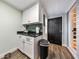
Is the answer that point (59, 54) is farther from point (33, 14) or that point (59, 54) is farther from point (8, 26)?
point (8, 26)

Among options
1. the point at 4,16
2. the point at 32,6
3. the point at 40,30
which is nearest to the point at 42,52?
the point at 40,30

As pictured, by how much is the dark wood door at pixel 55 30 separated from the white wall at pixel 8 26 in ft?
7.32

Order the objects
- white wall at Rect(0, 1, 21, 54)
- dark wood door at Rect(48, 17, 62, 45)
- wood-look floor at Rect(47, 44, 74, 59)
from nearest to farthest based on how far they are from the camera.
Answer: wood-look floor at Rect(47, 44, 74, 59) → white wall at Rect(0, 1, 21, 54) → dark wood door at Rect(48, 17, 62, 45)

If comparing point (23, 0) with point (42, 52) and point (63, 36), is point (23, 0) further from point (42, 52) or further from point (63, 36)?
point (63, 36)

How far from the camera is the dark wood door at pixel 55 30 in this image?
506 cm

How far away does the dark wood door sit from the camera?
506 cm

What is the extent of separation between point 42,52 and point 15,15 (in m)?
2.20

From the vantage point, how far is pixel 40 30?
3.52m

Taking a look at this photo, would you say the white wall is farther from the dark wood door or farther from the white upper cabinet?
the dark wood door

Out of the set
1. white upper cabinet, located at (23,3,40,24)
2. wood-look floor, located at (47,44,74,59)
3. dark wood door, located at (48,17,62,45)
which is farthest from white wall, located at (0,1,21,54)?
dark wood door, located at (48,17,62,45)

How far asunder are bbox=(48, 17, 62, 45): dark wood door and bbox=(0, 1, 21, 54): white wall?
2.23 m

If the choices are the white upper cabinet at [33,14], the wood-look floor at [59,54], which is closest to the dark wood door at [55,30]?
the wood-look floor at [59,54]

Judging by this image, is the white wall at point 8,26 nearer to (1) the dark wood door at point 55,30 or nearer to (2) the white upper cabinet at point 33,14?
(2) the white upper cabinet at point 33,14

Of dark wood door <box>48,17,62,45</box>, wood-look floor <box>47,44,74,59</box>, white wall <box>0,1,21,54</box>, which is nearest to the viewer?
wood-look floor <box>47,44,74,59</box>
